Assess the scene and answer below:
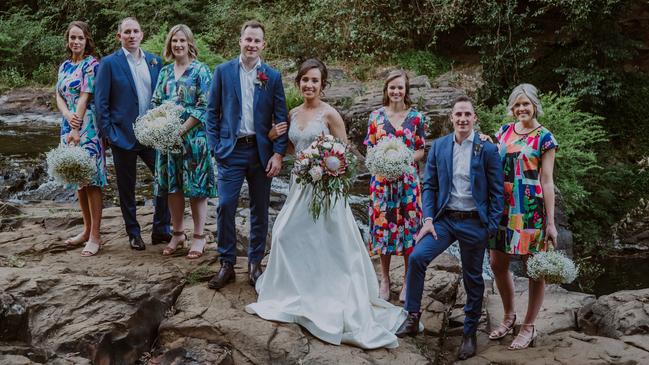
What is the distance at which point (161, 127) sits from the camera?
5.17m

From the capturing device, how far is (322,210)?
16.1 ft

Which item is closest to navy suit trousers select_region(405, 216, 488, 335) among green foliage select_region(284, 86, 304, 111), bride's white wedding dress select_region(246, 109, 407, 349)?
bride's white wedding dress select_region(246, 109, 407, 349)

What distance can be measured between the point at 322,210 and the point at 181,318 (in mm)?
1403

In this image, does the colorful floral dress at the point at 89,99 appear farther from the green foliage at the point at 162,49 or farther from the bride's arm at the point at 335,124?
the green foliage at the point at 162,49

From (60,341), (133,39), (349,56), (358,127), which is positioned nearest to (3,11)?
(349,56)

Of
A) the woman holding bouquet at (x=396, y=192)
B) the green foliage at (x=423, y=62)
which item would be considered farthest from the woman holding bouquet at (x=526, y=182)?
the green foliage at (x=423, y=62)

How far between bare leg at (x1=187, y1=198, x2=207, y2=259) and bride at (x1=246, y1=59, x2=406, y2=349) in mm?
1040

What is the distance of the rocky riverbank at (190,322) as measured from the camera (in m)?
4.46

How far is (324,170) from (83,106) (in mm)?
2526

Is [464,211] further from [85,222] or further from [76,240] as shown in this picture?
[76,240]

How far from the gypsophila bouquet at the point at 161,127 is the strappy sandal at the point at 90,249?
1281mm

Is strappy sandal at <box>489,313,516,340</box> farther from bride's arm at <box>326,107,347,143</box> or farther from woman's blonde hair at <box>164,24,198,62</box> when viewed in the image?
woman's blonde hair at <box>164,24,198,62</box>

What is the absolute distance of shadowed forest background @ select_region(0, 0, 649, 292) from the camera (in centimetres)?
1159

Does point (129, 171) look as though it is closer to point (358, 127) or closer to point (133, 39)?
point (133, 39)
